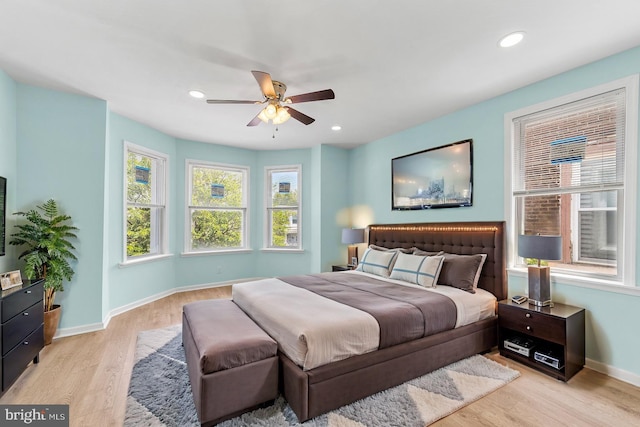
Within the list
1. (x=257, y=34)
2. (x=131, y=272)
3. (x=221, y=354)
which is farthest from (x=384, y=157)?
(x=131, y=272)

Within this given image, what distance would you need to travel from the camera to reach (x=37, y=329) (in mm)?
2607

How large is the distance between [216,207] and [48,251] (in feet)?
9.13

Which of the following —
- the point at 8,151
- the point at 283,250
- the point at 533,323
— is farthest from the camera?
the point at 283,250

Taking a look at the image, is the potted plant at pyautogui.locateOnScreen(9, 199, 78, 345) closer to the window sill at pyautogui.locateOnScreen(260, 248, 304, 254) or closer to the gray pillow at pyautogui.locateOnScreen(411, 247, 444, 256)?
the window sill at pyautogui.locateOnScreen(260, 248, 304, 254)

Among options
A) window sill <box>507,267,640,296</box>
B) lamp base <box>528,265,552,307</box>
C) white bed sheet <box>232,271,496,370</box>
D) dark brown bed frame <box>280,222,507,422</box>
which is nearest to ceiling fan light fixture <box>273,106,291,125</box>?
white bed sheet <box>232,271,496,370</box>

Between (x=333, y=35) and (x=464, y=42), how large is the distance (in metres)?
1.05

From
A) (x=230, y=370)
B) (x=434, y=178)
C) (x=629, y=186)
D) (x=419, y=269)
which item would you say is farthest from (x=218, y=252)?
(x=629, y=186)

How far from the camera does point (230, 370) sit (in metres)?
1.86

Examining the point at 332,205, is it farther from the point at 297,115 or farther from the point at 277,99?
the point at 277,99

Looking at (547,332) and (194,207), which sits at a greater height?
(194,207)

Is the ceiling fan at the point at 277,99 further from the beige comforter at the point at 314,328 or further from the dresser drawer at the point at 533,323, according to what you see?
the dresser drawer at the point at 533,323

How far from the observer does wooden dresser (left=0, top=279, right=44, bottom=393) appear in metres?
2.10

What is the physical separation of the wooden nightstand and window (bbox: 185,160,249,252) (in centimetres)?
460

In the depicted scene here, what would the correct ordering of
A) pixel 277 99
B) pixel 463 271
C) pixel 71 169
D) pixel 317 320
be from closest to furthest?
1. pixel 317 320
2. pixel 277 99
3. pixel 463 271
4. pixel 71 169
